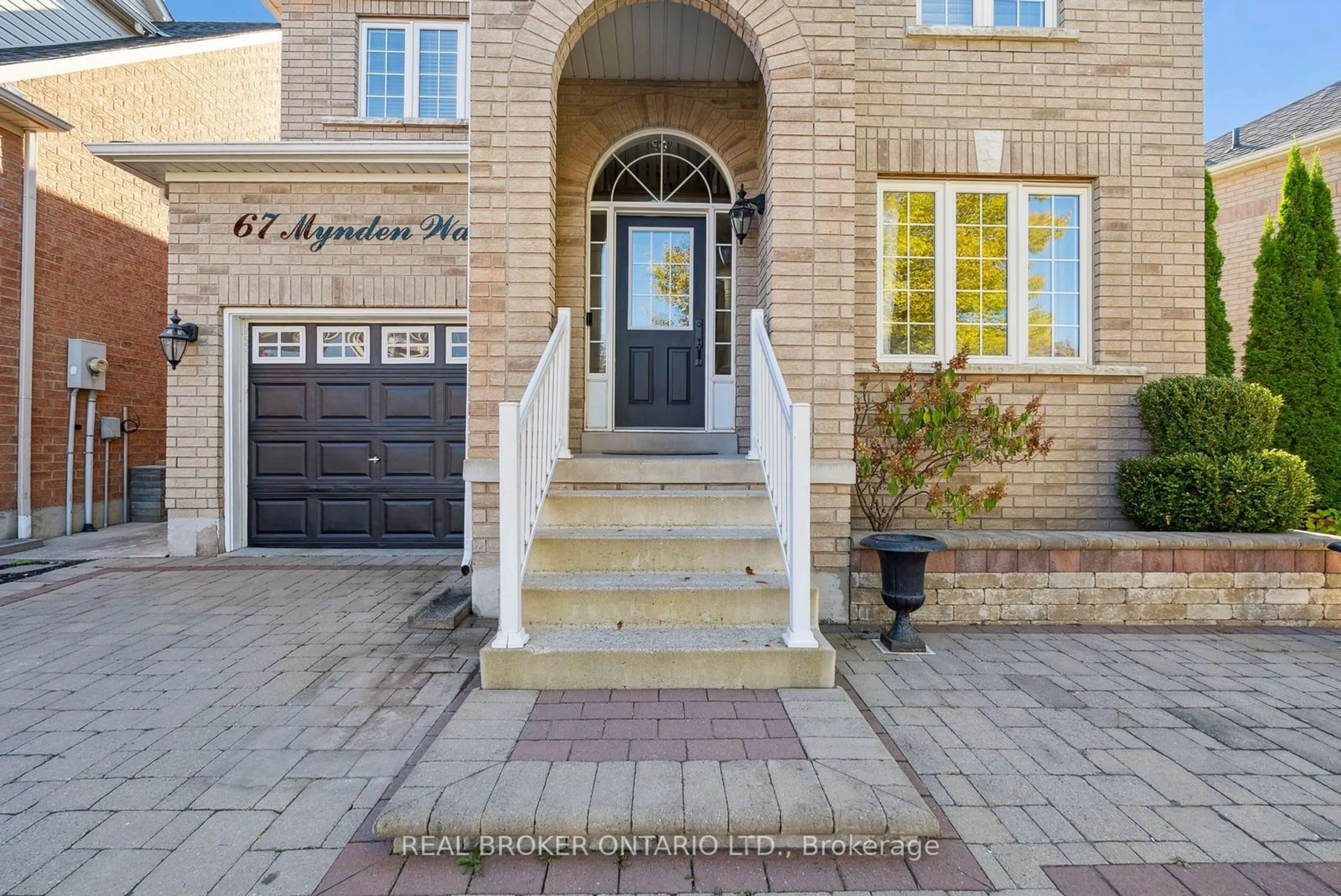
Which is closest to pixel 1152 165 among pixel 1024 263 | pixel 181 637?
pixel 1024 263

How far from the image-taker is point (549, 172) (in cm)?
411

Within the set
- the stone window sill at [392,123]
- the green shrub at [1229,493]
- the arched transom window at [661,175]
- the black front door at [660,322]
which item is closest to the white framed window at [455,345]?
the black front door at [660,322]

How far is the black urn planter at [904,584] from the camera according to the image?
12.3ft

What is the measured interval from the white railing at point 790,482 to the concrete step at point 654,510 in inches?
10.6

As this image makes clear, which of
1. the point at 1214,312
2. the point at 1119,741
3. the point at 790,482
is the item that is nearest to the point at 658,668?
the point at 790,482

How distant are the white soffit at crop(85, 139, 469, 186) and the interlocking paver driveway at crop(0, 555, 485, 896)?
3937 mm

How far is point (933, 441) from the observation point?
4461 mm

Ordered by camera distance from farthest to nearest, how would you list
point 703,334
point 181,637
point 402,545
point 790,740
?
point 402,545, point 703,334, point 181,637, point 790,740

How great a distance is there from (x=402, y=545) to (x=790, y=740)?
207 inches

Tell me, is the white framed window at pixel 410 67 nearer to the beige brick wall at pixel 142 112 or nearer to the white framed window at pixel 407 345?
the beige brick wall at pixel 142 112

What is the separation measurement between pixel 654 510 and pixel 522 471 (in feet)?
3.16

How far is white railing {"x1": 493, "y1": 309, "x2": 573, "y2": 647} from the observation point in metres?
3.08

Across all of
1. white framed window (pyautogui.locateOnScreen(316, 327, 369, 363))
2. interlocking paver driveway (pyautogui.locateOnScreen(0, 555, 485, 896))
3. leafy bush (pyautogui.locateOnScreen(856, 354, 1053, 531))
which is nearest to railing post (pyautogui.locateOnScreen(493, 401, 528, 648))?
interlocking paver driveway (pyautogui.locateOnScreen(0, 555, 485, 896))

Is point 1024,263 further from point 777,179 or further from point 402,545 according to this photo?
point 402,545
